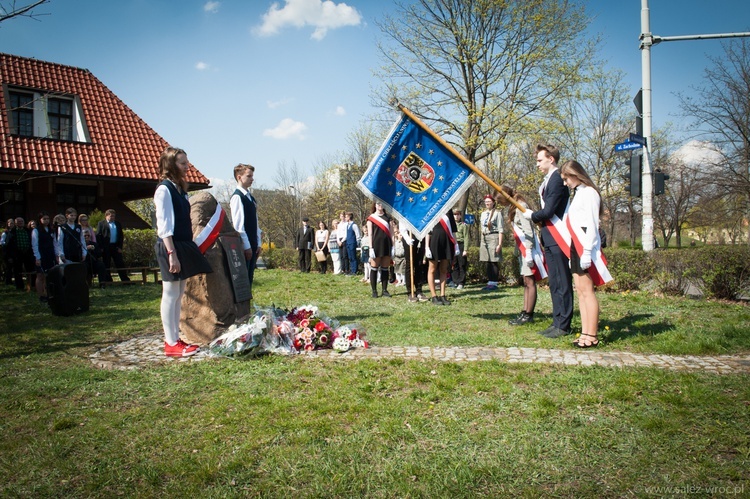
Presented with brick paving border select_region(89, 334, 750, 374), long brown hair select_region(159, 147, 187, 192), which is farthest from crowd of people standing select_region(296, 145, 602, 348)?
long brown hair select_region(159, 147, 187, 192)

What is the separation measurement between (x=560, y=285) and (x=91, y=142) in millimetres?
20786

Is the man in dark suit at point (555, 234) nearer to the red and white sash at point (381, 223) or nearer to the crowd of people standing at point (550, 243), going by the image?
the crowd of people standing at point (550, 243)

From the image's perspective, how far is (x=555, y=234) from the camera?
5.98 metres

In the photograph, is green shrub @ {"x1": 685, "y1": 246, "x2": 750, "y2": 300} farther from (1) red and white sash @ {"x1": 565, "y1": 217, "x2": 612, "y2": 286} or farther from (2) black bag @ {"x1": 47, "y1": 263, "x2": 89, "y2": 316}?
(2) black bag @ {"x1": 47, "y1": 263, "x2": 89, "y2": 316}

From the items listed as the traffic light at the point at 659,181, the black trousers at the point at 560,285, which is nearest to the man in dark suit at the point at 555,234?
the black trousers at the point at 560,285

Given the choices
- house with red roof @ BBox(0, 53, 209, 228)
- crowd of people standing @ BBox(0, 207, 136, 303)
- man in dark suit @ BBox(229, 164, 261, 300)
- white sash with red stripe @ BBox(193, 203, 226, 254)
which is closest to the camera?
white sash with red stripe @ BBox(193, 203, 226, 254)

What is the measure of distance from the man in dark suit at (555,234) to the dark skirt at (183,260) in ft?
12.7

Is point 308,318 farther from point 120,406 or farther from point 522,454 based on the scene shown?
point 522,454

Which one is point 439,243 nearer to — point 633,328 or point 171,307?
point 633,328

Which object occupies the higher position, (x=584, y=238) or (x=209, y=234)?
(x=209, y=234)

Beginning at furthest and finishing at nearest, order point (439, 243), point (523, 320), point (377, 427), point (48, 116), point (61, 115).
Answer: point (61, 115), point (48, 116), point (439, 243), point (523, 320), point (377, 427)

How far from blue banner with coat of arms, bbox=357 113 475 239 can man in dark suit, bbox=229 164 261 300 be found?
61.5 inches

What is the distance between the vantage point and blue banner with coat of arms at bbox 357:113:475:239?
22.9ft

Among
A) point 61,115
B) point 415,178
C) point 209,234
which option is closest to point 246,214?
point 209,234
